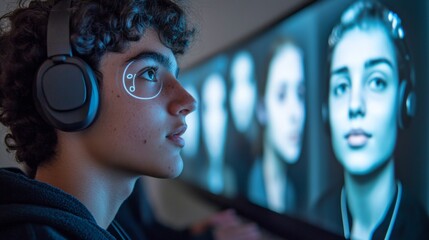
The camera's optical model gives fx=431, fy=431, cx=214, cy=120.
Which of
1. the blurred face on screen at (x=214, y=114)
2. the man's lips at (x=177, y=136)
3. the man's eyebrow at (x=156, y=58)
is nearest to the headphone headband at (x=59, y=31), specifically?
the man's eyebrow at (x=156, y=58)

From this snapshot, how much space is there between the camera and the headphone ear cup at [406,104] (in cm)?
70

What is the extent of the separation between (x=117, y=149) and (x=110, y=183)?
0.22ft

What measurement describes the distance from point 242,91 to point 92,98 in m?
0.85

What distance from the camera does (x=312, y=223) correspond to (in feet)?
3.38

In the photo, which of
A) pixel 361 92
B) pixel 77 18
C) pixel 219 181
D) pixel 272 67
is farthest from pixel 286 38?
pixel 219 181

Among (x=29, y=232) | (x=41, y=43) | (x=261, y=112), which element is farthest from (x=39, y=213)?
(x=261, y=112)

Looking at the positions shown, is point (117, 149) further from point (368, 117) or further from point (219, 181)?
point (219, 181)

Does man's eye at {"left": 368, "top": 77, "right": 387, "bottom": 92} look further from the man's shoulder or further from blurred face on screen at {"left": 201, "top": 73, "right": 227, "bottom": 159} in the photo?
blurred face on screen at {"left": 201, "top": 73, "right": 227, "bottom": 159}

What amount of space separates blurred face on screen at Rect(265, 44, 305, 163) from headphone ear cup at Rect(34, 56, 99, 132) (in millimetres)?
575

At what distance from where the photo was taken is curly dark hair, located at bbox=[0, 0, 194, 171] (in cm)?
69

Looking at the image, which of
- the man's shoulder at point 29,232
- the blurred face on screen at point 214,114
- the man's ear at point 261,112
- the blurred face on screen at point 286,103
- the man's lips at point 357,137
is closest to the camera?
the man's shoulder at point 29,232

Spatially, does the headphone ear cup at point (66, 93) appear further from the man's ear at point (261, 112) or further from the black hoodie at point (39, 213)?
the man's ear at point (261, 112)
